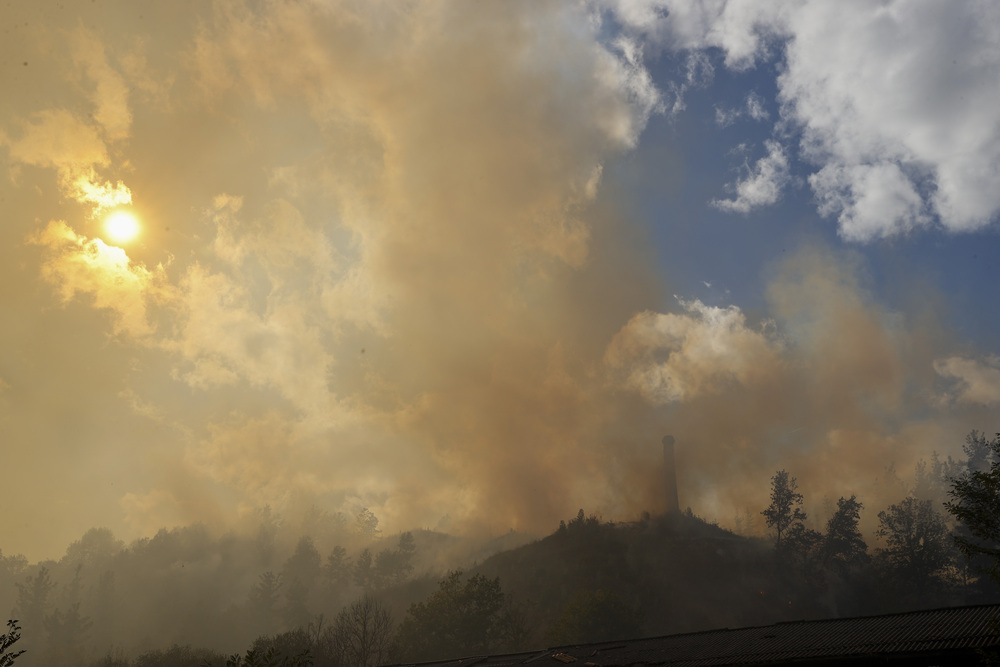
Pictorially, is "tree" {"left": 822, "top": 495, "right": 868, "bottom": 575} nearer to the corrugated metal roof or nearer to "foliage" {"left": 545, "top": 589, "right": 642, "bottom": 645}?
"foliage" {"left": 545, "top": 589, "right": 642, "bottom": 645}

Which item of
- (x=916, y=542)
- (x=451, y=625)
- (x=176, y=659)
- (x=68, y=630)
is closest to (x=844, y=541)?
(x=916, y=542)

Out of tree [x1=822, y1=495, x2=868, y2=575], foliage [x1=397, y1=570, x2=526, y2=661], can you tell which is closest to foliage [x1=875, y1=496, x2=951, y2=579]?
tree [x1=822, y1=495, x2=868, y2=575]

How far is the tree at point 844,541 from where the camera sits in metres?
100

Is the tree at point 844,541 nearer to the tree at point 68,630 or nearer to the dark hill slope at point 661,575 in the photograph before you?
the dark hill slope at point 661,575

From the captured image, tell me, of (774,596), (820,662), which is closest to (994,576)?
(820,662)

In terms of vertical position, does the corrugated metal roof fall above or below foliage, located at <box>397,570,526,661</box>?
above

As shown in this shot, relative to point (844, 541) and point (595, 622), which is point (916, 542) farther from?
point (595, 622)

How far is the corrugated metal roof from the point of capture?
26.6 meters

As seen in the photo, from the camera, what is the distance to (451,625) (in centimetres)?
8050

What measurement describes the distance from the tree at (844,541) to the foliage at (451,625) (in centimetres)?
6295

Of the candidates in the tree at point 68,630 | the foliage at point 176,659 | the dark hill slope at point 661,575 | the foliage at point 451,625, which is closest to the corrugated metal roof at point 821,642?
the foliage at point 451,625

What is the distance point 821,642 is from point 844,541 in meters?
85.1

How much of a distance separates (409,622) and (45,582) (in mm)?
101964

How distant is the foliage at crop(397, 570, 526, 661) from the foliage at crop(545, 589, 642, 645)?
31.8ft
